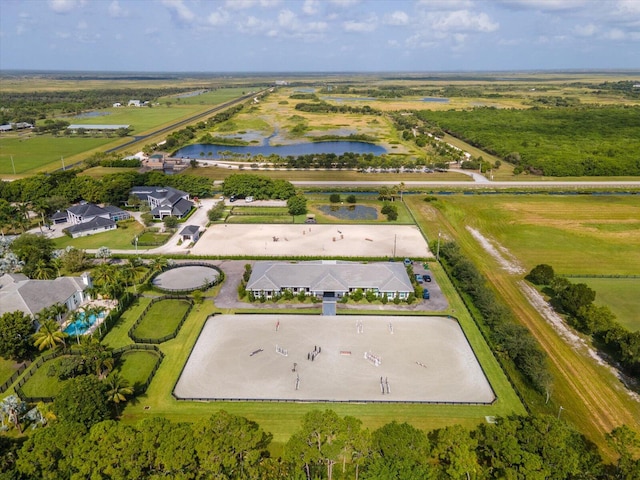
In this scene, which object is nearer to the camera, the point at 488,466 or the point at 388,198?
the point at 488,466

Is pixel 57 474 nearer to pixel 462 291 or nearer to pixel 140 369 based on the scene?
pixel 140 369

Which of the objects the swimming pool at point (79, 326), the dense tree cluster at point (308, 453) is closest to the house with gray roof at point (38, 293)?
the swimming pool at point (79, 326)

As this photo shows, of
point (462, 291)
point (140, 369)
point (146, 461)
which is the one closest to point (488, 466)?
point (146, 461)

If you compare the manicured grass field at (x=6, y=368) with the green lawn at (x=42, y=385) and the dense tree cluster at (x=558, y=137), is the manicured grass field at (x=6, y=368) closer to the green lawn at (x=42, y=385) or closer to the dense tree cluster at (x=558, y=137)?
the green lawn at (x=42, y=385)

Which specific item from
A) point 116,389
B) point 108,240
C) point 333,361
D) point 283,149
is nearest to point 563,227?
point 333,361

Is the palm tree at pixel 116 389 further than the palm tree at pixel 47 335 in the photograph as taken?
No

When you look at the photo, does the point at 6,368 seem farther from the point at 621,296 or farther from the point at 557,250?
the point at 557,250
